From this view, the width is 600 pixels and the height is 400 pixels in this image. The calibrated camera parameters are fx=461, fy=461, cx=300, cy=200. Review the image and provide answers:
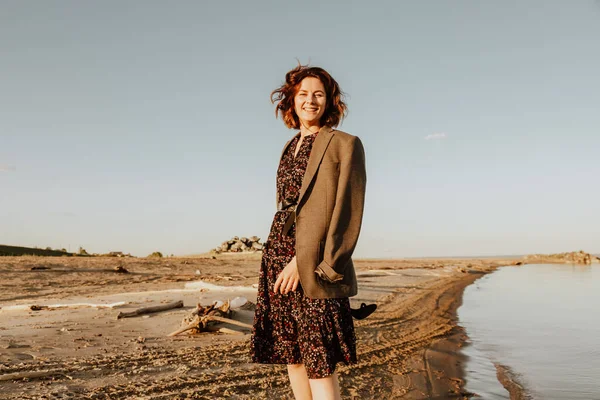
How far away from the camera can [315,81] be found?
2.53 meters

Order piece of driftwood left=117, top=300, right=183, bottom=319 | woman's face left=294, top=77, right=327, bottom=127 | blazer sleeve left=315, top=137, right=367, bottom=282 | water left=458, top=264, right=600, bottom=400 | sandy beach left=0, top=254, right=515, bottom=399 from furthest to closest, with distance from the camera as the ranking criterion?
piece of driftwood left=117, top=300, right=183, bottom=319 < water left=458, top=264, right=600, bottom=400 < sandy beach left=0, top=254, right=515, bottom=399 < woman's face left=294, top=77, right=327, bottom=127 < blazer sleeve left=315, top=137, right=367, bottom=282

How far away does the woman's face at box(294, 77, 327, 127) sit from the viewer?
2.52 meters

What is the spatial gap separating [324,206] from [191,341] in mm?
3627

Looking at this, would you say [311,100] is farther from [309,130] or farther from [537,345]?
[537,345]

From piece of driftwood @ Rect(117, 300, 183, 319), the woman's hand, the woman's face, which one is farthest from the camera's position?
piece of driftwood @ Rect(117, 300, 183, 319)

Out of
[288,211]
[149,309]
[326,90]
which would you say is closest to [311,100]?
[326,90]

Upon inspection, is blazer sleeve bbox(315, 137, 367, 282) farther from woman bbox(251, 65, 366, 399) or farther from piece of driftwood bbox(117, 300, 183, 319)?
piece of driftwood bbox(117, 300, 183, 319)

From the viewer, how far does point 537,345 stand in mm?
6668

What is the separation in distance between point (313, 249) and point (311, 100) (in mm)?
829

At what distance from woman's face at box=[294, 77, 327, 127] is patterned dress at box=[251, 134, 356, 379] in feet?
0.37

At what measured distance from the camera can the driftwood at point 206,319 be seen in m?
5.61

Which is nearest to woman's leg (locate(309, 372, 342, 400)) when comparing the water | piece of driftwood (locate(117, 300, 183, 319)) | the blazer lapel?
the blazer lapel

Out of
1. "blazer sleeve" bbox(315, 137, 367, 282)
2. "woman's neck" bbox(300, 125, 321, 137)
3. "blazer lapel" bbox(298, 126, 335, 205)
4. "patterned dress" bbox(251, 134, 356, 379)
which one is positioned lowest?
"patterned dress" bbox(251, 134, 356, 379)

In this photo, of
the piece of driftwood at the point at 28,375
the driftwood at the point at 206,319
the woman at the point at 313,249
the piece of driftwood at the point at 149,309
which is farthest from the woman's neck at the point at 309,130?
the piece of driftwood at the point at 149,309
